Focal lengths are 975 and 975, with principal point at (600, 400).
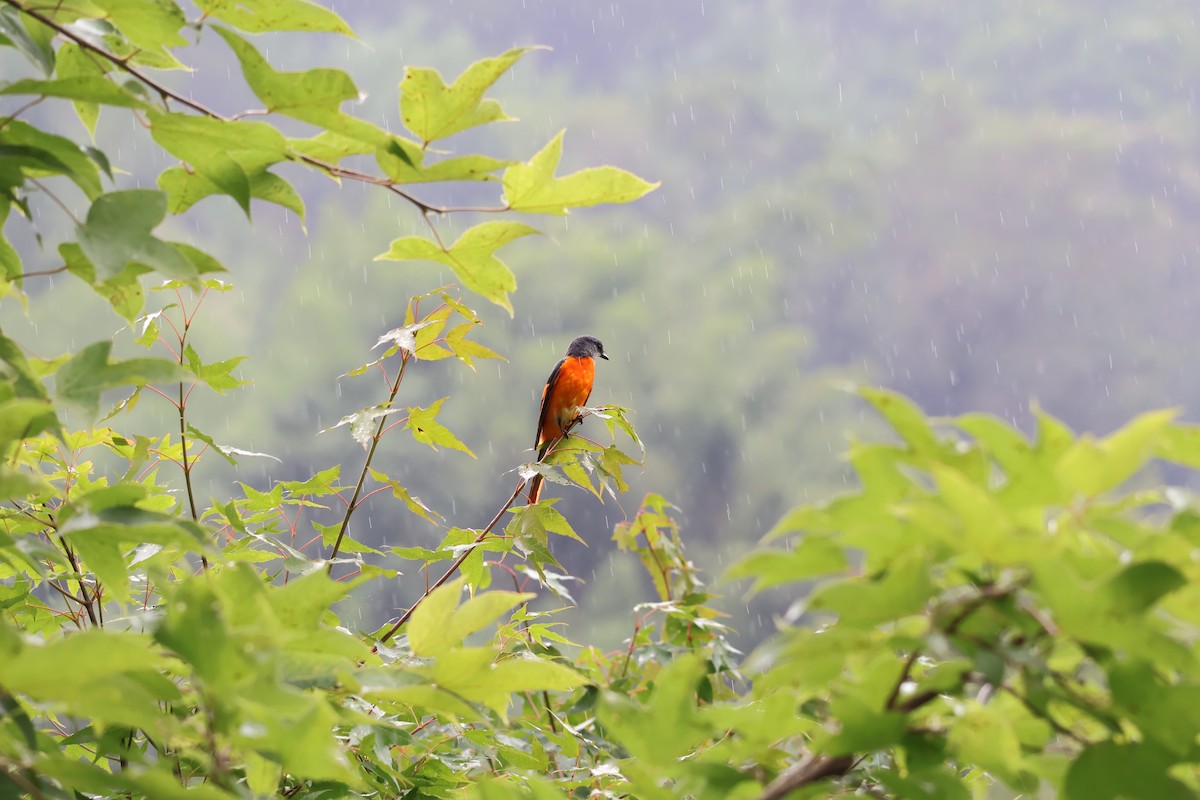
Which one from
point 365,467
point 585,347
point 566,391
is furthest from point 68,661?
point 585,347

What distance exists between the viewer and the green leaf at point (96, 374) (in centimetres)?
60

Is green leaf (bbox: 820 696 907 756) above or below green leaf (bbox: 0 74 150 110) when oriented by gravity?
below

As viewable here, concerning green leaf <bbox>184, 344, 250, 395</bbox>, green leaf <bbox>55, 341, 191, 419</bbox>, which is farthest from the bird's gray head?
green leaf <bbox>55, 341, 191, 419</bbox>

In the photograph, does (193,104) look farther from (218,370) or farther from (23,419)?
(218,370)

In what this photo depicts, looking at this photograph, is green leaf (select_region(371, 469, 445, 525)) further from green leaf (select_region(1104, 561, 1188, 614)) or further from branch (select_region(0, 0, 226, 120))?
green leaf (select_region(1104, 561, 1188, 614))

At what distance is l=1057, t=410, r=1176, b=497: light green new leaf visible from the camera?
0.41 m

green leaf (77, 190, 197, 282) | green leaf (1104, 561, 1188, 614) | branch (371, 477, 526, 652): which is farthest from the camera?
branch (371, 477, 526, 652)

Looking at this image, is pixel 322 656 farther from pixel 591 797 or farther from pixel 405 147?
pixel 591 797

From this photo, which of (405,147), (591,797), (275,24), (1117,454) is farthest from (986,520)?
(591,797)

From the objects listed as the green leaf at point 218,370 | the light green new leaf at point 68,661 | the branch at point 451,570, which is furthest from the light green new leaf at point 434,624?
the green leaf at point 218,370

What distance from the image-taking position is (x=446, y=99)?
2.29ft

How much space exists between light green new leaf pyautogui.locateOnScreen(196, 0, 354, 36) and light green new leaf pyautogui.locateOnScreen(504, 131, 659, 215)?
169mm

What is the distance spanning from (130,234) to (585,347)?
14.2 ft

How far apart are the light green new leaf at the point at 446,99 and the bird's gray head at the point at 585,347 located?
4.15m
